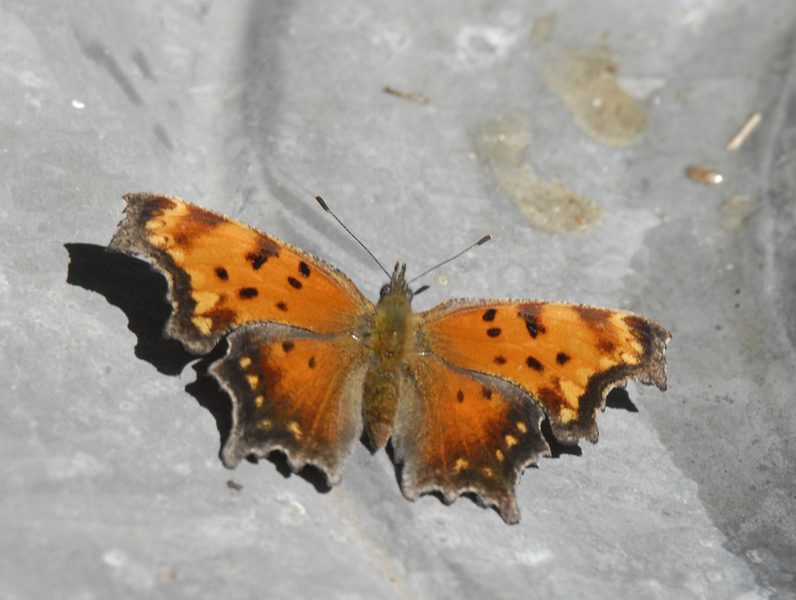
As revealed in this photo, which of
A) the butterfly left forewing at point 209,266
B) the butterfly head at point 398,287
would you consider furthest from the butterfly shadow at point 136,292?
the butterfly head at point 398,287

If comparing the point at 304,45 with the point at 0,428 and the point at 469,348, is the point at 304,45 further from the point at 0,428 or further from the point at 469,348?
the point at 0,428

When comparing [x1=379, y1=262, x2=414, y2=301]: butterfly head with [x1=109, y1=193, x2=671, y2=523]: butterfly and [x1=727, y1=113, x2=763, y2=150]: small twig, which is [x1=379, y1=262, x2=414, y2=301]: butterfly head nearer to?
[x1=109, y1=193, x2=671, y2=523]: butterfly

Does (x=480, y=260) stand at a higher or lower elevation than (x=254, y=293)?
higher

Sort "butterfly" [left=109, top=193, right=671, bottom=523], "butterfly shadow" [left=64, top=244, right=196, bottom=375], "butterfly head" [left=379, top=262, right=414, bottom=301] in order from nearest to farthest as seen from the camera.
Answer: "butterfly" [left=109, top=193, right=671, bottom=523], "butterfly shadow" [left=64, top=244, right=196, bottom=375], "butterfly head" [left=379, top=262, right=414, bottom=301]

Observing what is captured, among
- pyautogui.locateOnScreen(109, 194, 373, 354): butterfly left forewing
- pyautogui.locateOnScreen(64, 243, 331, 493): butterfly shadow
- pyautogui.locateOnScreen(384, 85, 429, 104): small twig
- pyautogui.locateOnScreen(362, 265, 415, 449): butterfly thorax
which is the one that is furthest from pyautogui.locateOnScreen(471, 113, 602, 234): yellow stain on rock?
pyautogui.locateOnScreen(64, 243, 331, 493): butterfly shadow

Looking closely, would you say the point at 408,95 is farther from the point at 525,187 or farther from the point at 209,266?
the point at 209,266

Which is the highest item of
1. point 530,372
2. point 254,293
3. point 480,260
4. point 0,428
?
point 480,260

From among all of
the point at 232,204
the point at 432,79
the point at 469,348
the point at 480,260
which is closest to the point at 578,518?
the point at 469,348

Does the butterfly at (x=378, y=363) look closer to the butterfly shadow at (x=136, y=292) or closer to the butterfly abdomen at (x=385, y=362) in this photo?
the butterfly abdomen at (x=385, y=362)
